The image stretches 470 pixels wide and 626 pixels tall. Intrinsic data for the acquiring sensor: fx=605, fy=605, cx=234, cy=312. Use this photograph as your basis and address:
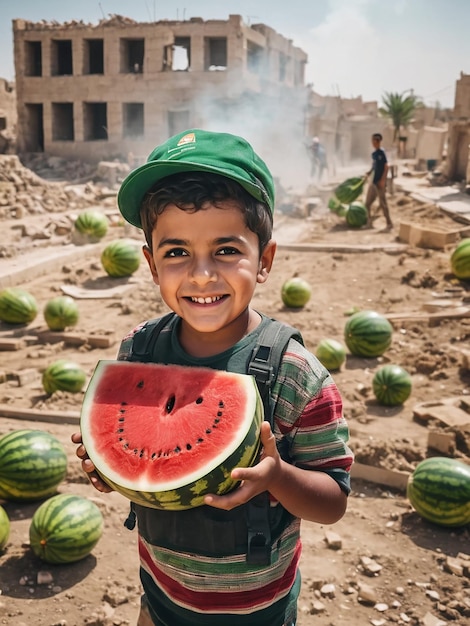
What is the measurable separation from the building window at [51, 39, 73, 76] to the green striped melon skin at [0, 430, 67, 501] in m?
33.7

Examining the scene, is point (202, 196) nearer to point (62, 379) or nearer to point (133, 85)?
point (62, 379)

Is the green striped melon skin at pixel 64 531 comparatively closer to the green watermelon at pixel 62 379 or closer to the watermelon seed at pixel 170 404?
the watermelon seed at pixel 170 404

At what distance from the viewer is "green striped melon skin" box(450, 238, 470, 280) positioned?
9.77m

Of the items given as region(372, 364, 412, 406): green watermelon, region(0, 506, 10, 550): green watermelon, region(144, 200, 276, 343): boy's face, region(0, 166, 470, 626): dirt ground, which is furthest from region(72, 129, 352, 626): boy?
region(372, 364, 412, 406): green watermelon

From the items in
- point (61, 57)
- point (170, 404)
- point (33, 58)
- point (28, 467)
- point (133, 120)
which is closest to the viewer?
point (170, 404)

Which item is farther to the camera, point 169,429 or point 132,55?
point 132,55

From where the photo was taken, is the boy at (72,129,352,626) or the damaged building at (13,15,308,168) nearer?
the boy at (72,129,352,626)

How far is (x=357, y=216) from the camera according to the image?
51.3 feet

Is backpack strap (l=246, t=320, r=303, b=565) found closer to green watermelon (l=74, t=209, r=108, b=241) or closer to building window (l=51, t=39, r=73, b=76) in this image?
green watermelon (l=74, t=209, r=108, b=241)

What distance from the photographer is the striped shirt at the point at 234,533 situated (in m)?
1.82

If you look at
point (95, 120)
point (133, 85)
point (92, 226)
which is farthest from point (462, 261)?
point (95, 120)

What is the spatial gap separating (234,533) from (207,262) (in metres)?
0.82

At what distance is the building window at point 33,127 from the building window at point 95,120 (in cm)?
305

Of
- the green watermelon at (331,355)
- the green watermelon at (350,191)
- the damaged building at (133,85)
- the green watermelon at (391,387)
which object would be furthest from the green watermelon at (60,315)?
the damaged building at (133,85)
